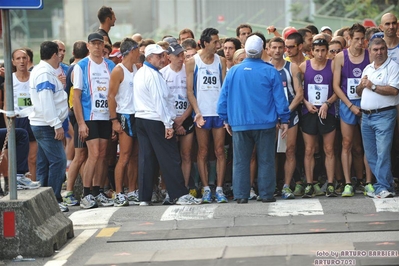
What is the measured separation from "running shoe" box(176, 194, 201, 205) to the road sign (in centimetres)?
399

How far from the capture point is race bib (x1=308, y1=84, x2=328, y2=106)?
46.0 ft

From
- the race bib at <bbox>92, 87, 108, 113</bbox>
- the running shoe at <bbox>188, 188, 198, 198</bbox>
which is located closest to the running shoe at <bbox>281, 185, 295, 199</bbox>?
the running shoe at <bbox>188, 188, 198, 198</bbox>

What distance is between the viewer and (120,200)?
13.9 metres

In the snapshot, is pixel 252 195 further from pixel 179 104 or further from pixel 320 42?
pixel 320 42

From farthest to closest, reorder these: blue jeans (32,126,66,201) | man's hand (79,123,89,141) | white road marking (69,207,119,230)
→ man's hand (79,123,89,141)
blue jeans (32,126,66,201)
white road marking (69,207,119,230)

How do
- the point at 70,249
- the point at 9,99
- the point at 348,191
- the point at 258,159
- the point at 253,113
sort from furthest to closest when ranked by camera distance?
the point at 348,191, the point at 258,159, the point at 253,113, the point at 70,249, the point at 9,99

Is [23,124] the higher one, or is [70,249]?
[23,124]

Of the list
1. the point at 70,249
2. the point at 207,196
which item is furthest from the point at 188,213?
the point at 70,249

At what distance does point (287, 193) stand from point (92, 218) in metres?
2.78

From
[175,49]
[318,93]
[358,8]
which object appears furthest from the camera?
[358,8]

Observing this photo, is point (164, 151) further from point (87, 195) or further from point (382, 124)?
point (382, 124)

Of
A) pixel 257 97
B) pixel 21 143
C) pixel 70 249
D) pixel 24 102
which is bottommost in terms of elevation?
pixel 70 249

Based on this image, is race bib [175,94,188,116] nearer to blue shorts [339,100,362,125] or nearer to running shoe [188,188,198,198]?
running shoe [188,188,198,198]

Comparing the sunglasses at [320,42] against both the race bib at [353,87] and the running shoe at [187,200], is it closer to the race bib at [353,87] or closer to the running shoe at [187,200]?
the race bib at [353,87]
